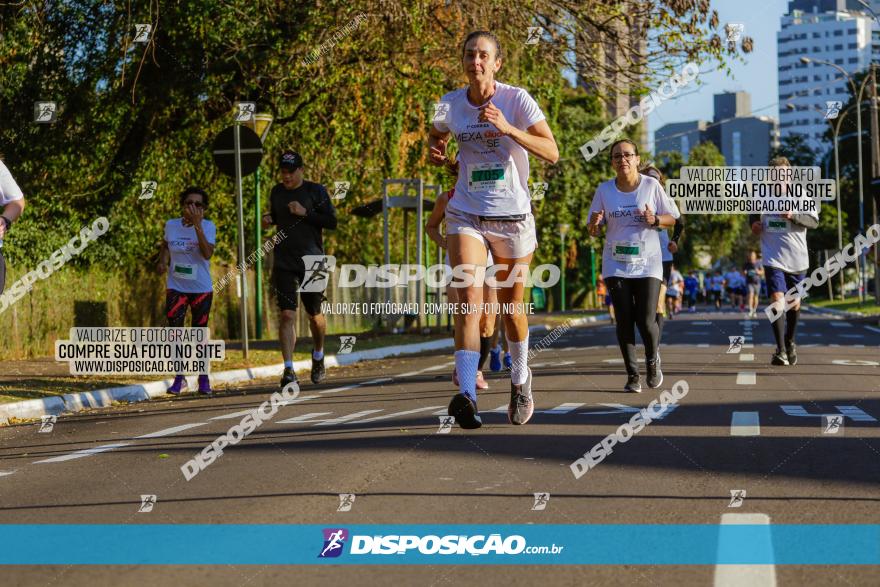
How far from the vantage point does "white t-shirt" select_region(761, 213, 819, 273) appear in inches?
549

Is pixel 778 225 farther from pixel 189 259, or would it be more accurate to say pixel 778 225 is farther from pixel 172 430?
pixel 172 430

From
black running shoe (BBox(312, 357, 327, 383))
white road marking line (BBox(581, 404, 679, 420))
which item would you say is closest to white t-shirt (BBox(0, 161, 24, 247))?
white road marking line (BBox(581, 404, 679, 420))

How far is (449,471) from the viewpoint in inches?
247

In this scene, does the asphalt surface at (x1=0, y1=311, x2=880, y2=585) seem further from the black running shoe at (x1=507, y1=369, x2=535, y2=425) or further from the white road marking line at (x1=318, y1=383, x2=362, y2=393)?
the white road marking line at (x1=318, y1=383, x2=362, y2=393)

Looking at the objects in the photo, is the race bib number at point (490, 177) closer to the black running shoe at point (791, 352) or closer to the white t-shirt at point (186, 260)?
the white t-shirt at point (186, 260)

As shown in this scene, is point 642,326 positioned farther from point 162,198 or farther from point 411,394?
point 162,198

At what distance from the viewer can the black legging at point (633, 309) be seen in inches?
434

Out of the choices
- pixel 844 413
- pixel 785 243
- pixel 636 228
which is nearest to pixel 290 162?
pixel 636 228

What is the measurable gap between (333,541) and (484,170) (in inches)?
132

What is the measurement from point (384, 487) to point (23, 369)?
10.2 metres

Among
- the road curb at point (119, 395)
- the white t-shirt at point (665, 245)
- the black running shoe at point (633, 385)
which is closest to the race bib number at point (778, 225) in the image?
the white t-shirt at point (665, 245)

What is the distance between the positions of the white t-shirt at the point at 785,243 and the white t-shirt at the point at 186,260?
242 inches

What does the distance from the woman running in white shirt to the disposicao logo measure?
98.9 inches

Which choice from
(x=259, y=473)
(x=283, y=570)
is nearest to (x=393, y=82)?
(x=259, y=473)
